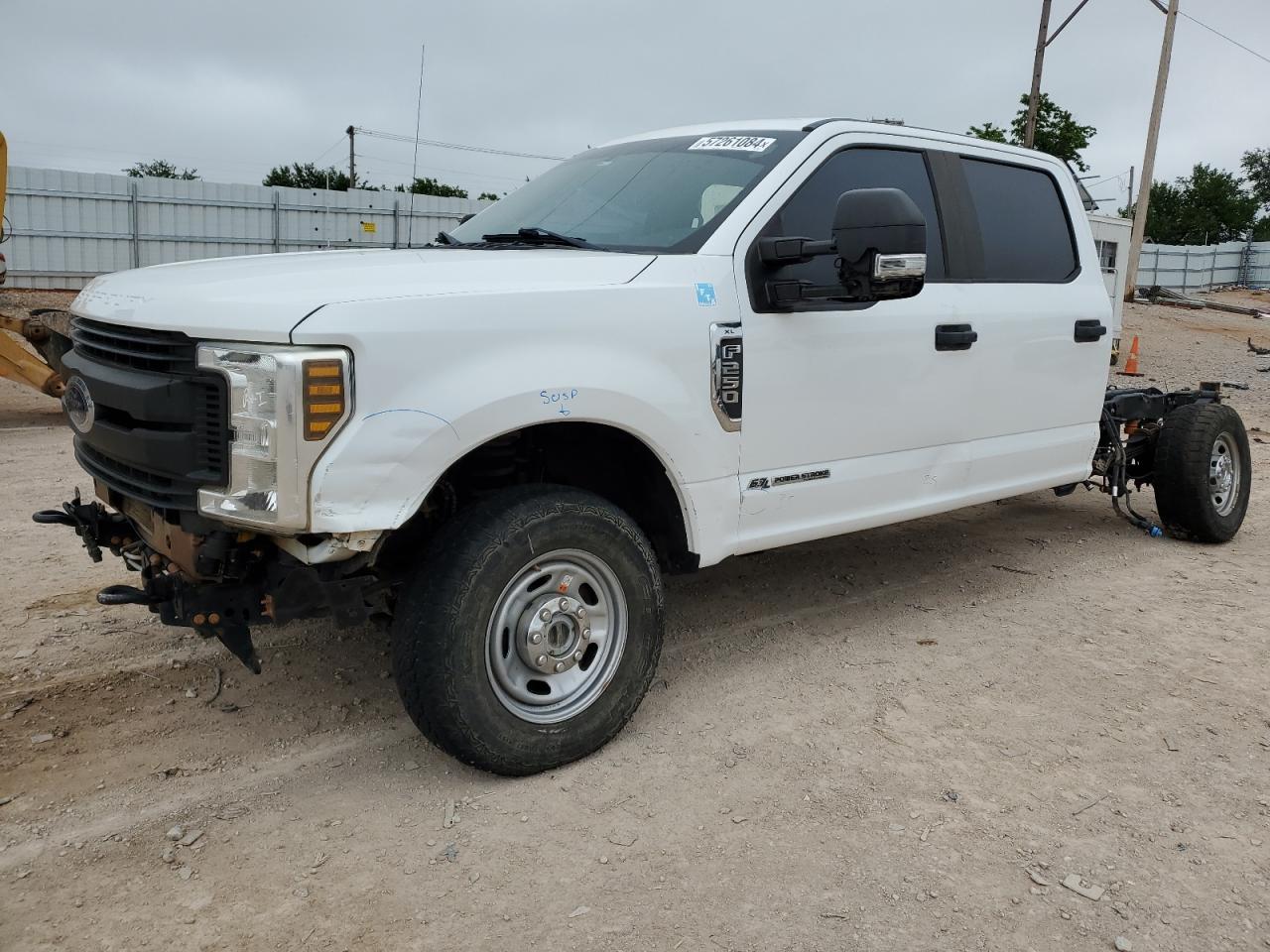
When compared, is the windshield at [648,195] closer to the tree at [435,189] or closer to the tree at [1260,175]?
the tree at [435,189]

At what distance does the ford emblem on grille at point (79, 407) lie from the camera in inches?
125

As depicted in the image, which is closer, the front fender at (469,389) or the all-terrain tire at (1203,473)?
the front fender at (469,389)

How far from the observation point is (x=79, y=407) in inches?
128

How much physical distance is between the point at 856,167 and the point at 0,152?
7.76m

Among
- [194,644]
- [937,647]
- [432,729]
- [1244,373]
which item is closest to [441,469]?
[432,729]

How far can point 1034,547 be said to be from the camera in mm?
6188

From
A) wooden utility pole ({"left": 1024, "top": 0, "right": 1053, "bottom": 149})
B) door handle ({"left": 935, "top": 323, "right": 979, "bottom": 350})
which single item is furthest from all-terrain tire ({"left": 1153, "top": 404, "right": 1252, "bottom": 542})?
wooden utility pole ({"left": 1024, "top": 0, "right": 1053, "bottom": 149})

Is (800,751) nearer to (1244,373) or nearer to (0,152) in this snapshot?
(0,152)

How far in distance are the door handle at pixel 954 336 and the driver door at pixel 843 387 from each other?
2cm

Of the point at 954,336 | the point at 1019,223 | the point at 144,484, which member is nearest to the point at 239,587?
the point at 144,484

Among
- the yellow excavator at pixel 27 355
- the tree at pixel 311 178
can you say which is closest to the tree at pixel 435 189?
the tree at pixel 311 178

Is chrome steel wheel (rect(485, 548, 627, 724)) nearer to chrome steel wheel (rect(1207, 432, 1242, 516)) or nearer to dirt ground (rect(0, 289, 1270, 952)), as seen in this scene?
dirt ground (rect(0, 289, 1270, 952))

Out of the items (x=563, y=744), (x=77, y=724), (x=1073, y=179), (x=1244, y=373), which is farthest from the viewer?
(x=1244, y=373)

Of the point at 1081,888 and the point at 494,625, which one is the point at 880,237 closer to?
the point at 494,625
